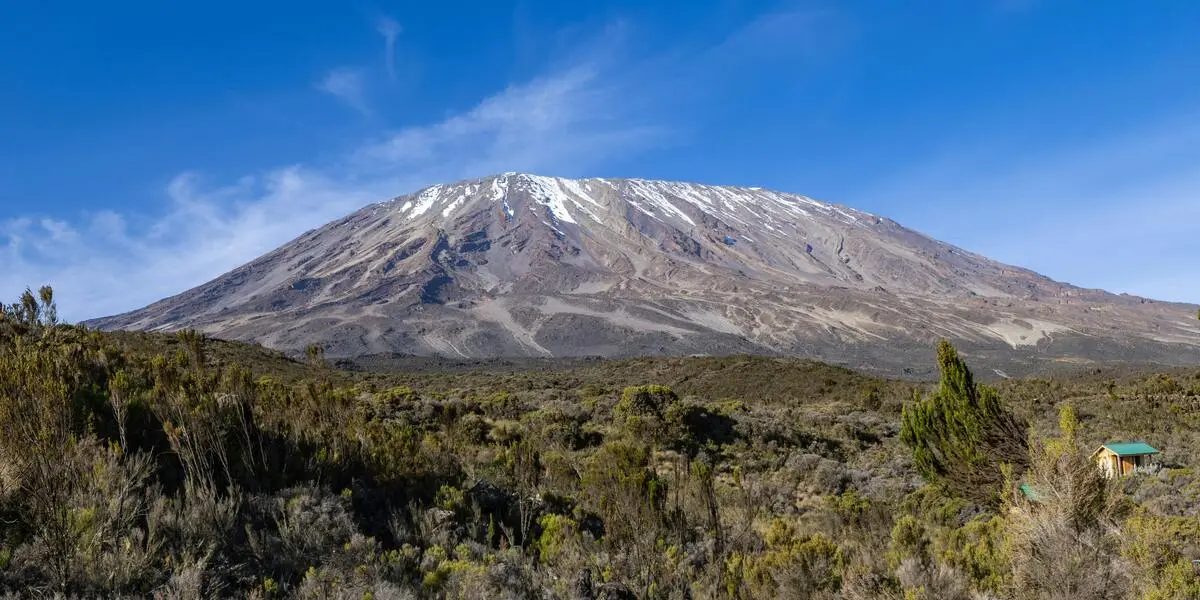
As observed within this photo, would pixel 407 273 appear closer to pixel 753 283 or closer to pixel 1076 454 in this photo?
pixel 753 283

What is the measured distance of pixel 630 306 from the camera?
136 meters

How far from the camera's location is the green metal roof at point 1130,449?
13.7 m

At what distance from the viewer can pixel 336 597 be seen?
4137 millimetres

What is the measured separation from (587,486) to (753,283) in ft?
496

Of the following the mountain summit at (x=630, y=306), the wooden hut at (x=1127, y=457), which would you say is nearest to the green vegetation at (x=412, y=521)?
the wooden hut at (x=1127, y=457)

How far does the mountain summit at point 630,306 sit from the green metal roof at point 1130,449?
73.3 m

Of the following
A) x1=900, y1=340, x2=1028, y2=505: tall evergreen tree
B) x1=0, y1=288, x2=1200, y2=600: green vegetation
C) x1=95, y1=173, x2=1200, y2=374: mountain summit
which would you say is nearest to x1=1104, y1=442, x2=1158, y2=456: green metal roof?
x1=900, y1=340, x2=1028, y2=505: tall evergreen tree

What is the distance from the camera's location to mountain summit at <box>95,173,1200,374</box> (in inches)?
4227

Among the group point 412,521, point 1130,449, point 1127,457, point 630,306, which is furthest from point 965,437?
point 630,306

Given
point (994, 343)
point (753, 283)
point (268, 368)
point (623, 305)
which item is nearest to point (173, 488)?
point (268, 368)

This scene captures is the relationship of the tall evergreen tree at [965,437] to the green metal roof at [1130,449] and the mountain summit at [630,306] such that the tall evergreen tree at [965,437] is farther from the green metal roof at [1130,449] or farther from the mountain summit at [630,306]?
the mountain summit at [630,306]

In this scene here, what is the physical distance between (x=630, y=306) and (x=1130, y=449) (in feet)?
400

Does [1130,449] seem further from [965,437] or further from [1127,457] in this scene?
[965,437]

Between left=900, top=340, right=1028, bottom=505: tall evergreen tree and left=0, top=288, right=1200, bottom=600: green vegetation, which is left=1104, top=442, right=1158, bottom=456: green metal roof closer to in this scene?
left=900, top=340, right=1028, bottom=505: tall evergreen tree
